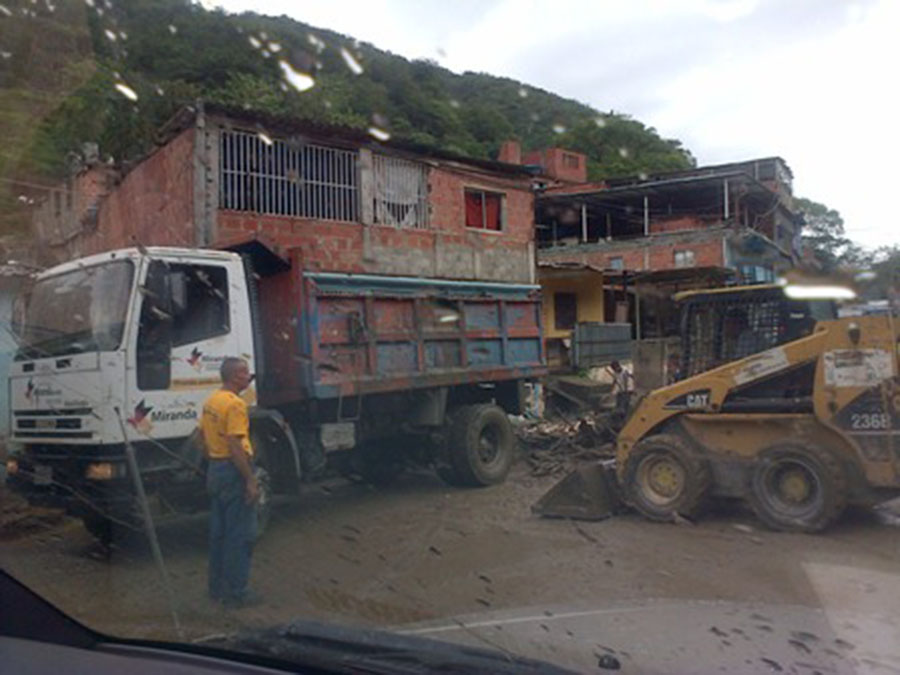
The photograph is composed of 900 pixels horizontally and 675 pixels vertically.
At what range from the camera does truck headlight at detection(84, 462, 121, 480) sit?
6051mm

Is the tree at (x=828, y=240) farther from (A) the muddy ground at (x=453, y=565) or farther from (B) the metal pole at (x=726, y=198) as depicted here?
(B) the metal pole at (x=726, y=198)

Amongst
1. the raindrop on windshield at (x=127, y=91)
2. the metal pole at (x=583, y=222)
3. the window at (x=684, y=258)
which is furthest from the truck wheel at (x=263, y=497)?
the window at (x=684, y=258)

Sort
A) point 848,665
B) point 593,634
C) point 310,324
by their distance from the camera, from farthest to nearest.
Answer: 1. point 310,324
2. point 593,634
3. point 848,665

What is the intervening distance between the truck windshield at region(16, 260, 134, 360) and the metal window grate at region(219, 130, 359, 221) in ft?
13.1

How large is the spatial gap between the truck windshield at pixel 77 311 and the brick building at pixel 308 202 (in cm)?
33

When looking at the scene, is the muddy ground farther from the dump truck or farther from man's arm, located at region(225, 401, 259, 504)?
man's arm, located at region(225, 401, 259, 504)

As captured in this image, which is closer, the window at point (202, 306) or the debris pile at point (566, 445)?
the window at point (202, 306)

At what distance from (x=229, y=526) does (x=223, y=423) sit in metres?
0.72

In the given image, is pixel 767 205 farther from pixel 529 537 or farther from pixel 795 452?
pixel 529 537

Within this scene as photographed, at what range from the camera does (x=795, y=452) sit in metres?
7.17

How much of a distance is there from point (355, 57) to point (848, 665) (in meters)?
7.55

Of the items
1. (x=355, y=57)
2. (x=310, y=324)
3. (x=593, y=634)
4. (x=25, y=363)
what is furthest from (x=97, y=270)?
(x=593, y=634)

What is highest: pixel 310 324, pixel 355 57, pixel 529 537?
pixel 355 57

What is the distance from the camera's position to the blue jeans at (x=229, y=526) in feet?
17.6
